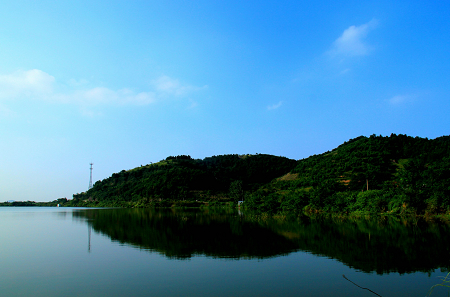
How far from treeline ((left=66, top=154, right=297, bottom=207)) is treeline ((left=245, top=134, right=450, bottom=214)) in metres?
41.7

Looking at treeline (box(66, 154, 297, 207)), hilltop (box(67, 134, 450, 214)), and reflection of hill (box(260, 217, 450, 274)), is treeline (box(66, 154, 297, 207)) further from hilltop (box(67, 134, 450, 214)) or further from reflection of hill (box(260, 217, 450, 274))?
reflection of hill (box(260, 217, 450, 274))

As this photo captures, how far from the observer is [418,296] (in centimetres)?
1050

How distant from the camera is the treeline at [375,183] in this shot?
38531 mm

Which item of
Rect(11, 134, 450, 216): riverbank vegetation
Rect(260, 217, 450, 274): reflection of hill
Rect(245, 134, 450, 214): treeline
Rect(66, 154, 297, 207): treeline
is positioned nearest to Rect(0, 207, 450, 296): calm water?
Rect(260, 217, 450, 274): reflection of hill

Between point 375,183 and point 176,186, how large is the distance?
94876 millimetres

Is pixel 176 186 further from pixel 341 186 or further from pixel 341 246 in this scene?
pixel 341 246

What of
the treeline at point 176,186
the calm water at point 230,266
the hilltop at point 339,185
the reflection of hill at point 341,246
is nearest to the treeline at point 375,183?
the hilltop at point 339,185

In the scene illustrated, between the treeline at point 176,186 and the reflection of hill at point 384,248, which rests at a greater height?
the treeline at point 176,186

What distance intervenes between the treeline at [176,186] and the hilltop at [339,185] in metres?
0.48

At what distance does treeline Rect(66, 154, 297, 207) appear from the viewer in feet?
409

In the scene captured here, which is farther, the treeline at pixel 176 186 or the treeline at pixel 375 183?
the treeline at pixel 176 186

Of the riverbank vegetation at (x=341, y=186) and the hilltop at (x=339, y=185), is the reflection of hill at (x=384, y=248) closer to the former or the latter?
the riverbank vegetation at (x=341, y=186)

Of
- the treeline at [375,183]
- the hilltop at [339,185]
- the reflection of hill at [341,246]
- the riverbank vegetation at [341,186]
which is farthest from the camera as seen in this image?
the hilltop at [339,185]

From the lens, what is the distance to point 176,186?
137750 millimetres
